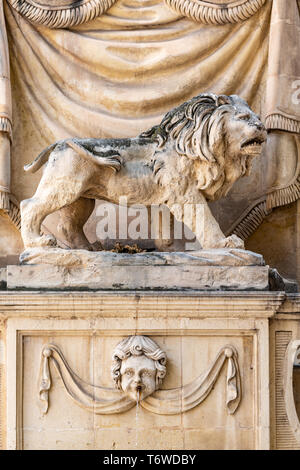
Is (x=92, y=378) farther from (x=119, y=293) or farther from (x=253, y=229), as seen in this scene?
(x=253, y=229)

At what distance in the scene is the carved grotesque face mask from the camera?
7484 millimetres

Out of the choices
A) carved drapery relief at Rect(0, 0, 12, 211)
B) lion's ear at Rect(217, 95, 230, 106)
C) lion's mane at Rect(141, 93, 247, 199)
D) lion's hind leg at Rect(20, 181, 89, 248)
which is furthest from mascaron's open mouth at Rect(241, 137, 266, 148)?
carved drapery relief at Rect(0, 0, 12, 211)

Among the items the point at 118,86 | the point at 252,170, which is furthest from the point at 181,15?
the point at 252,170

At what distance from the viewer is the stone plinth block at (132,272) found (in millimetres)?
7598

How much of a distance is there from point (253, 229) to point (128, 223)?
3.01 feet

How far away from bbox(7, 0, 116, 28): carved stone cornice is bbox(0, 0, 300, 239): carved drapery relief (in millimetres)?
86

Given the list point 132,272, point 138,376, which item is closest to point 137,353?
point 138,376

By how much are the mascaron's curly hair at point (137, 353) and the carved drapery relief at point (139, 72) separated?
1515 millimetres

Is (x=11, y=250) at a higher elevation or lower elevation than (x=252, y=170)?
lower

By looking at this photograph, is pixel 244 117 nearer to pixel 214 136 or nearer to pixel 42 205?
pixel 214 136

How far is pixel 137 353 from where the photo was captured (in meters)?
7.50

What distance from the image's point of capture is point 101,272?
7.60 meters

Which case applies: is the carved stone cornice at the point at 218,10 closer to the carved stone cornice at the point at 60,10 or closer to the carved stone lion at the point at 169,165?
the carved stone cornice at the point at 60,10

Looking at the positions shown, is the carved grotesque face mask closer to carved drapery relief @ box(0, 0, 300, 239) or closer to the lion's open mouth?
the lion's open mouth
